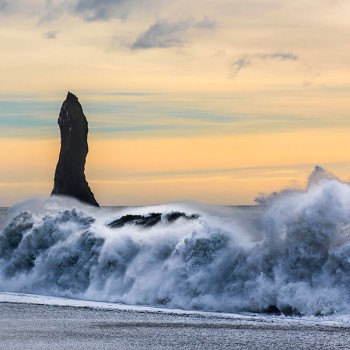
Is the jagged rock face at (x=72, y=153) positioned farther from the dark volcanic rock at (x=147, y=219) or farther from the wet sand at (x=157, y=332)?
the wet sand at (x=157, y=332)

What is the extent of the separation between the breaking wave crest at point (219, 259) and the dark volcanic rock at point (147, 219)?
0.08 meters

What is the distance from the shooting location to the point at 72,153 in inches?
4759

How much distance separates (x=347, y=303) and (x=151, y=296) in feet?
28.2

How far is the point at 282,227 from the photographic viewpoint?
34750 mm

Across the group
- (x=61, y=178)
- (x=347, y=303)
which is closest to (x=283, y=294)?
(x=347, y=303)

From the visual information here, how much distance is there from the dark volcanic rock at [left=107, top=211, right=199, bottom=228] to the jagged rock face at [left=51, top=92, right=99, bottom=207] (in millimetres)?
70831

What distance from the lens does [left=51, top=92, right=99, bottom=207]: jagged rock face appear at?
390ft

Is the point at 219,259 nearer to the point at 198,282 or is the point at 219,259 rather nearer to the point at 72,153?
the point at 198,282

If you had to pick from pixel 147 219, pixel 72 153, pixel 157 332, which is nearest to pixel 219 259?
pixel 157 332

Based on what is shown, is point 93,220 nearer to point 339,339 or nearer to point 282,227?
point 282,227

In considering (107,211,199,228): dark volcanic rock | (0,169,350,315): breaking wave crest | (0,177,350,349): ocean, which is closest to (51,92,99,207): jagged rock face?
(107,211,199,228): dark volcanic rock

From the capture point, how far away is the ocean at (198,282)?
26594 mm

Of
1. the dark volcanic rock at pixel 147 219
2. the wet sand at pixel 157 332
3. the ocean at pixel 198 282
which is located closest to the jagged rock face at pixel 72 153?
the dark volcanic rock at pixel 147 219

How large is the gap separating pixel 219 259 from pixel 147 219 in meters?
10.4
